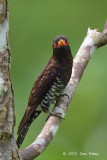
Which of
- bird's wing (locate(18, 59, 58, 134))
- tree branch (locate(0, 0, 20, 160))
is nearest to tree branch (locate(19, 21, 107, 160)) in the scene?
bird's wing (locate(18, 59, 58, 134))

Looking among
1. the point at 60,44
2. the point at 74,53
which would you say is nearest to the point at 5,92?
the point at 60,44

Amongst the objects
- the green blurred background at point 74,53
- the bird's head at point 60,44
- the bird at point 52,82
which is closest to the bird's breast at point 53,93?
the bird at point 52,82

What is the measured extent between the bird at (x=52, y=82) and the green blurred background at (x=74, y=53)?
425 mm

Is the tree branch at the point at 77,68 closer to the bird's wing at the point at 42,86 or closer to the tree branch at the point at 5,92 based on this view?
the bird's wing at the point at 42,86

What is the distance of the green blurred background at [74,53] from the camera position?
4302 millimetres

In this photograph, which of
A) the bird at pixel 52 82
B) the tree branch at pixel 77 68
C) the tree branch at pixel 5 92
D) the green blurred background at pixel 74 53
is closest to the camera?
the tree branch at pixel 5 92

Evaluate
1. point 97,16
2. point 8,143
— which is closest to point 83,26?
point 97,16

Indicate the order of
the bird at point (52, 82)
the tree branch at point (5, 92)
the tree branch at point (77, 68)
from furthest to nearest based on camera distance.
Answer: the bird at point (52, 82)
the tree branch at point (77, 68)
the tree branch at point (5, 92)

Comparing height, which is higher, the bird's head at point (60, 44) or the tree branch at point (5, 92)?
the bird's head at point (60, 44)

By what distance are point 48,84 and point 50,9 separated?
63.1 inches

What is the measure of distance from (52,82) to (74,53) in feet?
2.52

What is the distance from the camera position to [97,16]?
4965 mm

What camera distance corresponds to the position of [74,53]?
4.43 m

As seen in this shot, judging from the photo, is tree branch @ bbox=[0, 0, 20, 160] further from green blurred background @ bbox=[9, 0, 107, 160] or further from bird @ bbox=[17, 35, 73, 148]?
green blurred background @ bbox=[9, 0, 107, 160]
